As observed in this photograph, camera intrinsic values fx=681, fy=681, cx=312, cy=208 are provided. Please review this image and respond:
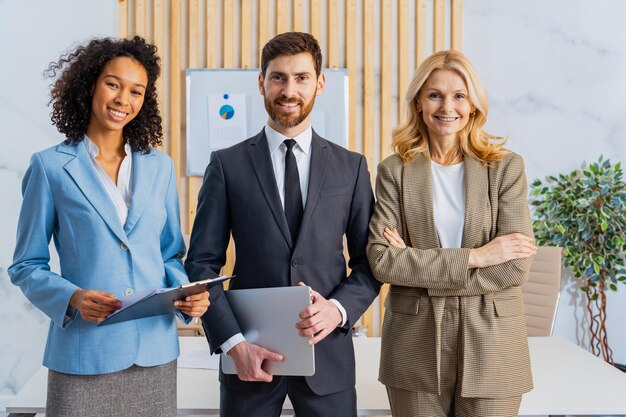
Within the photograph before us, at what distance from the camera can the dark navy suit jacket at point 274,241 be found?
209 cm

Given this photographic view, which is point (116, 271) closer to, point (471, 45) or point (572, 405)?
point (572, 405)

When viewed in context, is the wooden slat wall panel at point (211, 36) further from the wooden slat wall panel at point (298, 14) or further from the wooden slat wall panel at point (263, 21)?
the wooden slat wall panel at point (298, 14)

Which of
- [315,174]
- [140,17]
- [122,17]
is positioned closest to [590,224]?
[315,174]

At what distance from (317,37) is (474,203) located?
10.9 ft

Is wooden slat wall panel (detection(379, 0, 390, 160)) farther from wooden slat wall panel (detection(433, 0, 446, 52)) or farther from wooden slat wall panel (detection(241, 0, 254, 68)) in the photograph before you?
wooden slat wall panel (detection(241, 0, 254, 68))

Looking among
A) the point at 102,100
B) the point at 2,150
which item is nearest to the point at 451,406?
the point at 102,100

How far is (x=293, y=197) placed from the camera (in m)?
2.15

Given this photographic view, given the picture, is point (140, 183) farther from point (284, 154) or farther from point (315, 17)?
point (315, 17)

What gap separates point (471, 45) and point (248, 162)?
3574 mm

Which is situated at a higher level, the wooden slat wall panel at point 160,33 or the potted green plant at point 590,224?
the wooden slat wall panel at point 160,33

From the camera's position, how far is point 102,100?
1933mm

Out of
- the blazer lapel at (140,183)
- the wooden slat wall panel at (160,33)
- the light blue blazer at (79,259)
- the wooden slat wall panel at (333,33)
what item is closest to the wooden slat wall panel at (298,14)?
the wooden slat wall panel at (333,33)

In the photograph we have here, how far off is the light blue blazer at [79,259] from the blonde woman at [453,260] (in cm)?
75

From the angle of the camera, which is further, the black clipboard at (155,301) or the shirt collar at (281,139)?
the shirt collar at (281,139)
